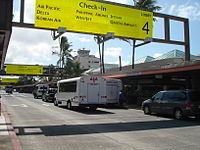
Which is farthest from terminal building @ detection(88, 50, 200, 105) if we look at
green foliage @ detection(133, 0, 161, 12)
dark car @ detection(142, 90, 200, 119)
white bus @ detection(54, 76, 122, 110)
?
green foliage @ detection(133, 0, 161, 12)

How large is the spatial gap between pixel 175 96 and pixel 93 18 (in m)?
6.98

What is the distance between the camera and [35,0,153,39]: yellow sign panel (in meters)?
12.2

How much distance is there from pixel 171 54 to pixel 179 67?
29.2 meters

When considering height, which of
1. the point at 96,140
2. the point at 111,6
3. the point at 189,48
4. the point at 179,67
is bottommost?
the point at 96,140

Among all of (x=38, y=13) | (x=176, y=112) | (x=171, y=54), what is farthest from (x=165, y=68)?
(x=171, y=54)

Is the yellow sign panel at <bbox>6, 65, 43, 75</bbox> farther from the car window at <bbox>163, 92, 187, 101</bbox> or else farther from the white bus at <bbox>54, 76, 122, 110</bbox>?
the car window at <bbox>163, 92, 187, 101</bbox>

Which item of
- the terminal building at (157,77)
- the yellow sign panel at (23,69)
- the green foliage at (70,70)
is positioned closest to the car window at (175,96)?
the terminal building at (157,77)

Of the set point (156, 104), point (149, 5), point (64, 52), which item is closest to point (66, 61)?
point (64, 52)

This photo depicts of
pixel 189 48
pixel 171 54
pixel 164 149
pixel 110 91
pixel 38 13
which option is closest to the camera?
pixel 164 149

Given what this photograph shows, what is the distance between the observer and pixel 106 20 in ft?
44.3

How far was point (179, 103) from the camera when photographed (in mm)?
14359

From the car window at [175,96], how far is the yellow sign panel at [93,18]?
13.2 ft

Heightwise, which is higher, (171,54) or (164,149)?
(171,54)

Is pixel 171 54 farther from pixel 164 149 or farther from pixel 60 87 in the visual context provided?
pixel 164 149
